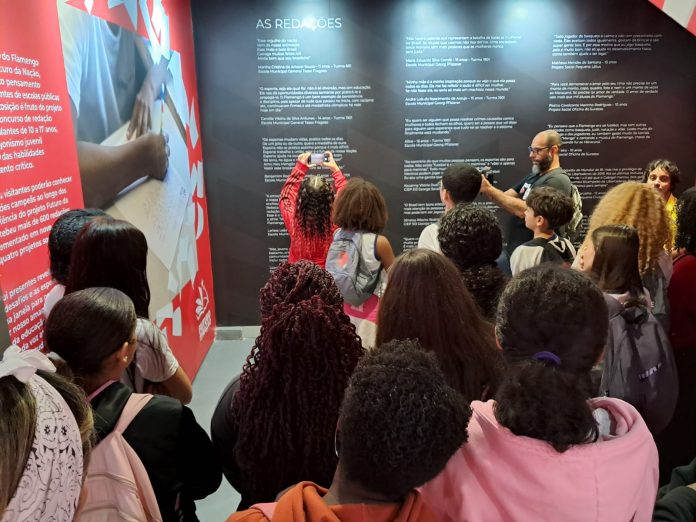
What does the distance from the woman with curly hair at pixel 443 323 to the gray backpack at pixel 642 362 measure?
609mm

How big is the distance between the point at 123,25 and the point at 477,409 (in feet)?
8.75

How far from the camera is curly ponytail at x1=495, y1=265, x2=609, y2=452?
96 centimetres

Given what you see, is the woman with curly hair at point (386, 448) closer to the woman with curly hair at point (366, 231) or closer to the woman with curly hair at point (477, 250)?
the woman with curly hair at point (477, 250)

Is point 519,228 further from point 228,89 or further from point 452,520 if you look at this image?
point 452,520

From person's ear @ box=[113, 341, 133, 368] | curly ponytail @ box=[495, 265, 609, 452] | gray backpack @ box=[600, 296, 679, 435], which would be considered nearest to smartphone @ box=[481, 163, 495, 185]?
gray backpack @ box=[600, 296, 679, 435]

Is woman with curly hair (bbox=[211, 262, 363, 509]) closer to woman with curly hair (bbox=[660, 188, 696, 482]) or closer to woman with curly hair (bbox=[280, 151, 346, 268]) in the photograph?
woman with curly hair (bbox=[280, 151, 346, 268])

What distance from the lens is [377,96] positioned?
4.26m

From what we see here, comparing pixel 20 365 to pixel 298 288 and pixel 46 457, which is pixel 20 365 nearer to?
pixel 46 457

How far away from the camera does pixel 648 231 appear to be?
2219mm

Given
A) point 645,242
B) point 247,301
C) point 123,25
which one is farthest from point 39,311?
point 247,301

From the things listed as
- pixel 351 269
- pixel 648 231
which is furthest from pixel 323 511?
pixel 648 231

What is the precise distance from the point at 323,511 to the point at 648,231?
2061 mm

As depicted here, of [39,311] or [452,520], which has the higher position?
[39,311]

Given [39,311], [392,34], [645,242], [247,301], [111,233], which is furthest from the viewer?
[247,301]
